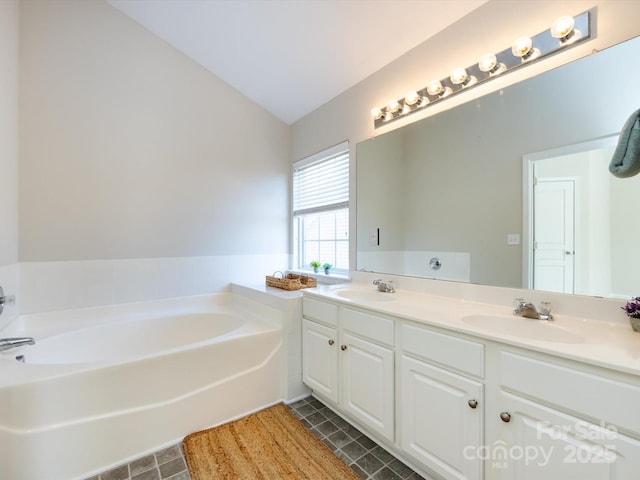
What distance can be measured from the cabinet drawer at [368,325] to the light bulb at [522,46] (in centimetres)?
148

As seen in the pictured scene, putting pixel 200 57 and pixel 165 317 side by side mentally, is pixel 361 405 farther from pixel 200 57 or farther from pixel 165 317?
pixel 200 57

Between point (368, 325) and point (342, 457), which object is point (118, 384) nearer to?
point (342, 457)

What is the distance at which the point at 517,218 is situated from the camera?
1.49m

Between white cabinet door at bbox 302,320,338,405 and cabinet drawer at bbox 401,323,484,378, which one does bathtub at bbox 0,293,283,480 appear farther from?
cabinet drawer at bbox 401,323,484,378

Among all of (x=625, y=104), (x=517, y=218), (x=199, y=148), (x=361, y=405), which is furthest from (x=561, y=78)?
(x=199, y=148)

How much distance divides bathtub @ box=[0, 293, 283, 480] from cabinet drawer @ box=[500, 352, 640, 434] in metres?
1.48

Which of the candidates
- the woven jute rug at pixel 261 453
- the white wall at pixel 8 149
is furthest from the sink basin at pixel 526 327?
the white wall at pixel 8 149

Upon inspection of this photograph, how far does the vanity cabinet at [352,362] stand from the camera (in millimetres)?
1474

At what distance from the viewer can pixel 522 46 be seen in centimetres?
140

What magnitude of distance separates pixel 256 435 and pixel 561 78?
2.46 meters

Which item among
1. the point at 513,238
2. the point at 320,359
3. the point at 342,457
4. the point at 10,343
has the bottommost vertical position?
the point at 342,457

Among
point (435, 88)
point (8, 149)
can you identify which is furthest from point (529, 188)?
point (8, 149)

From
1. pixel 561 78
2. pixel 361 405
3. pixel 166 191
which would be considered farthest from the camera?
pixel 166 191

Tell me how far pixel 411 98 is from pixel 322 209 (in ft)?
4.16
